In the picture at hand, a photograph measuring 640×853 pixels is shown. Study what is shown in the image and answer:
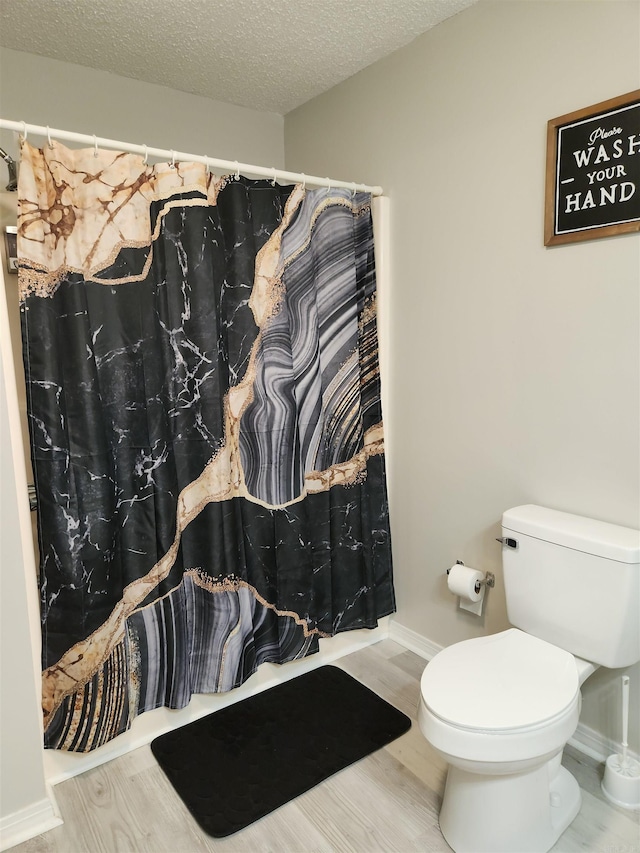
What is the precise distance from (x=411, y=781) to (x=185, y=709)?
2.61ft

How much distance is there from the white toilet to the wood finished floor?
0.31 feet

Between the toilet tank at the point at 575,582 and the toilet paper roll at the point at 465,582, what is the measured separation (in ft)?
0.77

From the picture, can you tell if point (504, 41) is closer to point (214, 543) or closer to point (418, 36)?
point (418, 36)

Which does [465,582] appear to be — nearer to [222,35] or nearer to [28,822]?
[28,822]

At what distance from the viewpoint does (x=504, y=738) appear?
1.32m

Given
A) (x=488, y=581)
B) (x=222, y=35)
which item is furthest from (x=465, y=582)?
(x=222, y=35)

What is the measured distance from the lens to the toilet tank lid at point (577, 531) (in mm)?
1523

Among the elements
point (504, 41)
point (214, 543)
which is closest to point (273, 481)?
point (214, 543)

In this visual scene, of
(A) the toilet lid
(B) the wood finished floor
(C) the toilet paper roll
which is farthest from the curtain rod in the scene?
(B) the wood finished floor

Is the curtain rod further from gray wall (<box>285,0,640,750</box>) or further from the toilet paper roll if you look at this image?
the toilet paper roll

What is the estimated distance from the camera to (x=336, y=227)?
7.00ft

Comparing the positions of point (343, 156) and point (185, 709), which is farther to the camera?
point (343, 156)

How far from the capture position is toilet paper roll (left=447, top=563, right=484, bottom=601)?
203 cm

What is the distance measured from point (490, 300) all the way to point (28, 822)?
208 cm
